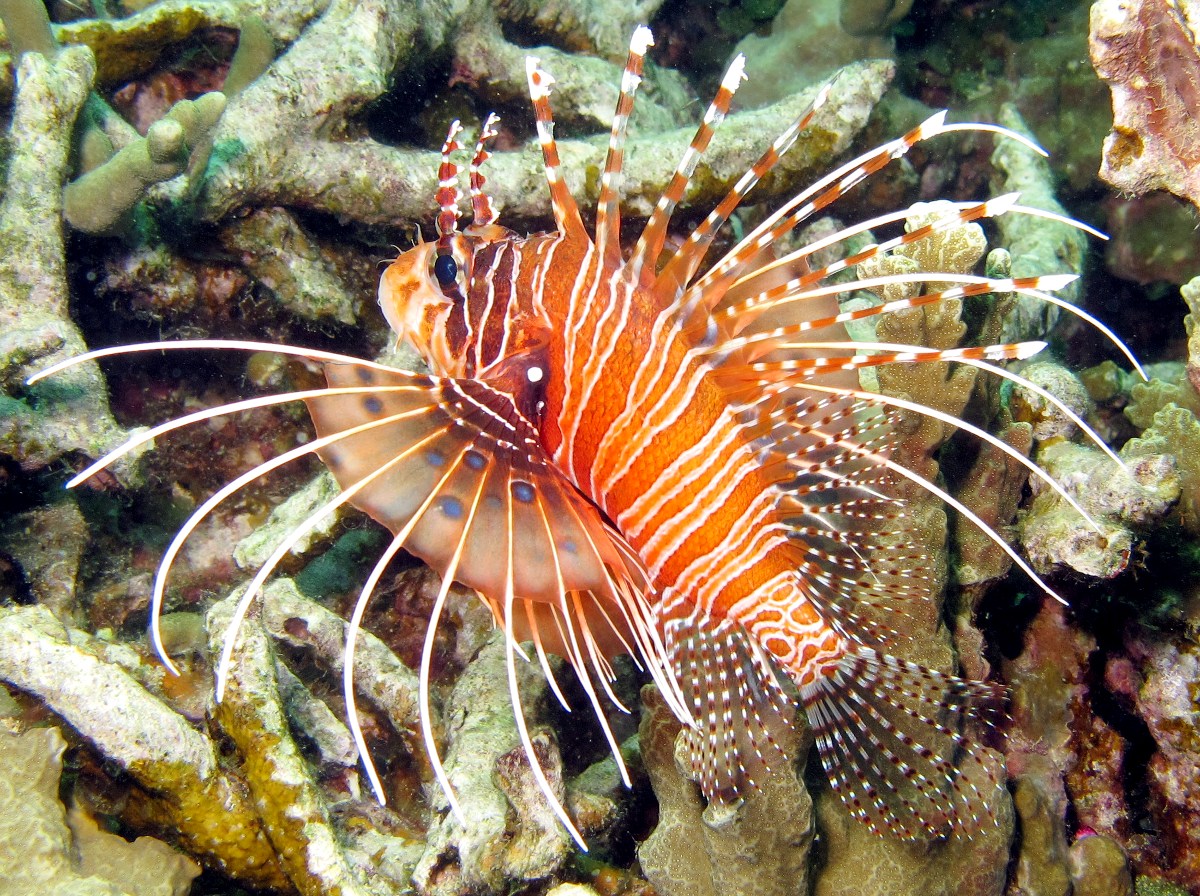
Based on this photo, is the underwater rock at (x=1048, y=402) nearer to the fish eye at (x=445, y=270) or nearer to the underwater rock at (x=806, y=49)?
the fish eye at (x=445, y=270)

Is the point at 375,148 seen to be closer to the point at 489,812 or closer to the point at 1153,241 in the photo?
the point at 489,812

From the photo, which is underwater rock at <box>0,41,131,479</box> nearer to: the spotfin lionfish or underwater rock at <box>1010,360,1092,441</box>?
the spotfin lionfish

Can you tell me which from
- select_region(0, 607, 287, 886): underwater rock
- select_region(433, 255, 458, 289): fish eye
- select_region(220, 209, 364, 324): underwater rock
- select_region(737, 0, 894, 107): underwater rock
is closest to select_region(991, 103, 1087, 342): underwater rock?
select_region(737, 0, 894, 107): underwater rock

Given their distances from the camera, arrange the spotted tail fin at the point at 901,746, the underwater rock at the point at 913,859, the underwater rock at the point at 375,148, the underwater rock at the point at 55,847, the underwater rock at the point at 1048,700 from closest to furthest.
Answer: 1. the underwater rock at the point at 55,847
2. the spotted tail fin at the point at 901,746
3. the underwater rock at the point at 913,859
4. the underwater rock at the point at 1048,700
5. the underwater rock at the point at 375,148

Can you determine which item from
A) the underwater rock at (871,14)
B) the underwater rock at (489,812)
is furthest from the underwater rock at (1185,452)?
the underwater rock at (871,14)

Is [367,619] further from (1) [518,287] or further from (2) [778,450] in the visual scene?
(2) [778,450]

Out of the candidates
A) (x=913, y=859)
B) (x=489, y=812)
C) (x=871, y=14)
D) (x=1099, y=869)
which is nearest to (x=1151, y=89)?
(x=913, y=859)

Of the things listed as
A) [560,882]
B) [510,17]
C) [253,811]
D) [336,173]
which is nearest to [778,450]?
[560,882]
